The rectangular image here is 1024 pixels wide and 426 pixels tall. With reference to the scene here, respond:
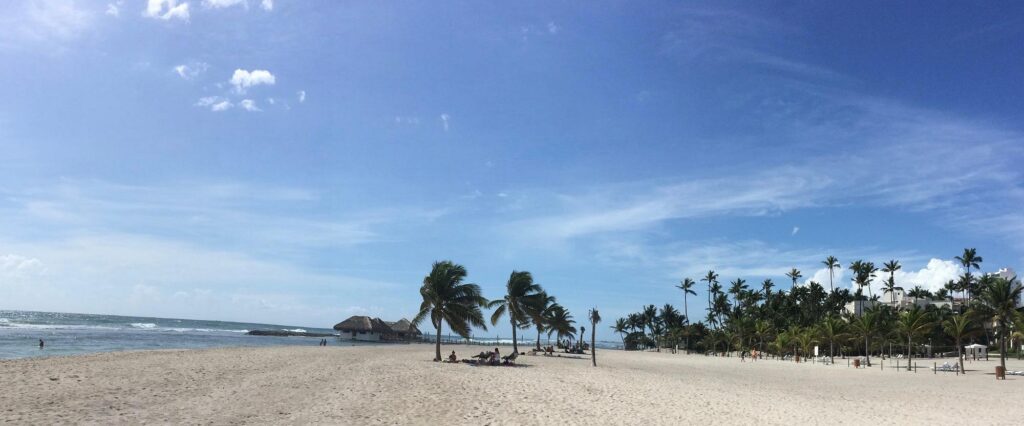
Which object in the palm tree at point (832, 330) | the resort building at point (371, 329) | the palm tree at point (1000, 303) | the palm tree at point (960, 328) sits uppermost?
the palm tree at point (1000, 303)

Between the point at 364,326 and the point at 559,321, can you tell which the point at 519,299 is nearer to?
the point at 559,321

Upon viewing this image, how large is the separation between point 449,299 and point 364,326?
48.9m

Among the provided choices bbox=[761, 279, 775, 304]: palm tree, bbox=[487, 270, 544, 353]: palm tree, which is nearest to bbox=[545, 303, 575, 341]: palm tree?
bbox=[487, 270, 544, 353]: palm tree

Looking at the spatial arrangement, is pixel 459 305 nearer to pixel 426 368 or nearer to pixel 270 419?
pixel 426 368

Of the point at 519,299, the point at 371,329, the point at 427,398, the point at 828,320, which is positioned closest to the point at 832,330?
the point at 828,320

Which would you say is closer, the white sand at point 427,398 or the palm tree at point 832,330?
the white sand at point 427,398

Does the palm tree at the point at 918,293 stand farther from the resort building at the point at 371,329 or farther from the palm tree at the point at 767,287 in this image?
the resort building at the point at 371,329

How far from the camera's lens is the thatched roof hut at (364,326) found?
246ft

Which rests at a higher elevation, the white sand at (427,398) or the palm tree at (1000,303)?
the palm tree at (1000,303)

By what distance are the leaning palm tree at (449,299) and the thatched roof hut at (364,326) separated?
156 ft

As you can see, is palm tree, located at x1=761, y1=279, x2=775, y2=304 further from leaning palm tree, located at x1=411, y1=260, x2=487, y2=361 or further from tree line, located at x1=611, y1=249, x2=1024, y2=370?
leaning palm tree, located at x1=411, y1=260, x2=487, y2=361

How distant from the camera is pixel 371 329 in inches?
2938

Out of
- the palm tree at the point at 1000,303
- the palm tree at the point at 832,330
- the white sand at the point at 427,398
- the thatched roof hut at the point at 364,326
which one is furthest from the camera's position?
the thatched roof hut at the point at 364,326

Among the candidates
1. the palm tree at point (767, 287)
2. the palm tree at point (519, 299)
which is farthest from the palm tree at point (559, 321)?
the palm tree at point (767, 287)
